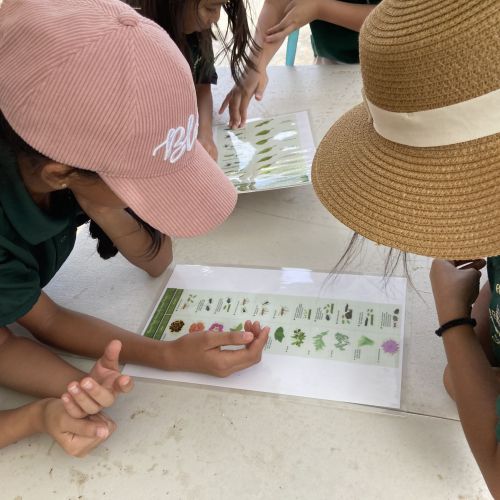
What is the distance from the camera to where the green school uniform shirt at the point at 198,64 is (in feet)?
3.79

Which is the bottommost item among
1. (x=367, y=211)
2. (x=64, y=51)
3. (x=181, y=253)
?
(x=181, y=253)

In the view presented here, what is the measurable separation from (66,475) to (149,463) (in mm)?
92

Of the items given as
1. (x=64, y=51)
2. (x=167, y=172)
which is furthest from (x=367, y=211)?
(x=64, y=51)

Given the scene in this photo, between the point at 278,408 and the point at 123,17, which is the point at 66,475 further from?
the point at 123,17

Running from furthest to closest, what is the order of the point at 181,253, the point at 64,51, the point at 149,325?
the point at 181,253
the point at 149,325
the point at 64,51

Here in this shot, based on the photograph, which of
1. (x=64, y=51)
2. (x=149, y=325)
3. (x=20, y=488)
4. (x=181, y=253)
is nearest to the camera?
(x=64, y=51)

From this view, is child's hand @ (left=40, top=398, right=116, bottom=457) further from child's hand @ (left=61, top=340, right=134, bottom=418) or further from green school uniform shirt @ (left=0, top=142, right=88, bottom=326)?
green school uniform shirt @ (left=0, top=142, right=88, bottom=326)

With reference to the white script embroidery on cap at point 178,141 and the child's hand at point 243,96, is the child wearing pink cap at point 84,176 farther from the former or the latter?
the child's hand at point 243,96

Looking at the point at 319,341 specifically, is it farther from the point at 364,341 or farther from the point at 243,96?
the point at 243,96

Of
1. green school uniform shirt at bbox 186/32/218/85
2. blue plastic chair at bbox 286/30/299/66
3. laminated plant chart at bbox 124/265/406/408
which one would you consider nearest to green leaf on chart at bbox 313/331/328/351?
laminated plant chart at bbox 124/265/406/408

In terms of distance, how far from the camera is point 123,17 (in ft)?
1.67

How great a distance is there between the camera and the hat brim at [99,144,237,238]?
54 centimetres

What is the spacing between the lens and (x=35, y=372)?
69cm

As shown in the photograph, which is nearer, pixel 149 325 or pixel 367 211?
pixel 367 211
